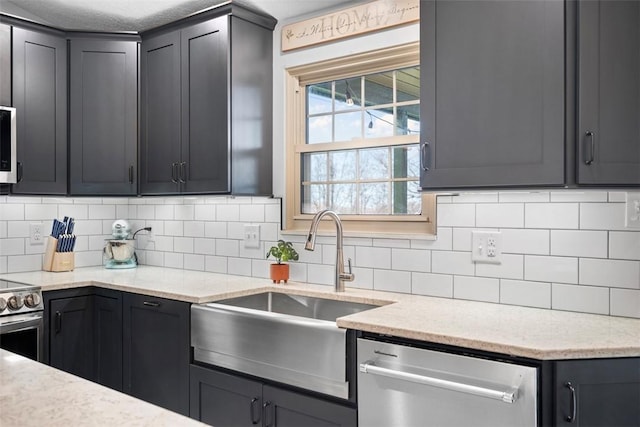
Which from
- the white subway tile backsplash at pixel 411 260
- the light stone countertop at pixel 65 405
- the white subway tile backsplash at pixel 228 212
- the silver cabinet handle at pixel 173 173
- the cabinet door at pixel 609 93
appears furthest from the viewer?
the white subway tile backsplash at pixel 228 212

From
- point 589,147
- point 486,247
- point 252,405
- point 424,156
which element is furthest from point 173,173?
point 589,147

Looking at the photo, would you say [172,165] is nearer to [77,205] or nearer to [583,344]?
[77,205]

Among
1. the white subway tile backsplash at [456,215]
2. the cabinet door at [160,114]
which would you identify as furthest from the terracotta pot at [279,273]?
the white subway tile backsplash at [456,215]

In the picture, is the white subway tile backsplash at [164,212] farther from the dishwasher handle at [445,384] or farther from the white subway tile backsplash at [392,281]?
the dishwasher handle at [445,384]

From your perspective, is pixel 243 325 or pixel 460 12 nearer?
pixel 460 12

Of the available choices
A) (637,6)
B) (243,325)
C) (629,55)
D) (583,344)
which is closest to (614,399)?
(583,344)

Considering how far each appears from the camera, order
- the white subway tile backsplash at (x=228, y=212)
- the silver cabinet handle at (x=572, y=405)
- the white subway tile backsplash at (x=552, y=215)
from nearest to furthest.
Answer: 1. the silver cabinet handle at (x=572, y=405)
2. the white subway tile backsplash at (x=552, y=215)
3. the white subway tile backsplash at (x=228, y=212)

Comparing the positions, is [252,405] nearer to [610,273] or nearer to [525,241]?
[525,241]

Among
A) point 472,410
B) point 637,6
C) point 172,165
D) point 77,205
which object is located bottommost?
point 472,410

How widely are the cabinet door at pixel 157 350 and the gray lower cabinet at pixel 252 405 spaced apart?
0.35 ft

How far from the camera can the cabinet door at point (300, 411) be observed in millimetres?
1913

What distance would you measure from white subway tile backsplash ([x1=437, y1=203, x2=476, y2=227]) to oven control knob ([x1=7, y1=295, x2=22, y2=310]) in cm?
205

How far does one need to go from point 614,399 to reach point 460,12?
1.39m

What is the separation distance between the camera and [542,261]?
6.93ft
